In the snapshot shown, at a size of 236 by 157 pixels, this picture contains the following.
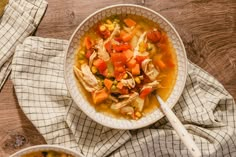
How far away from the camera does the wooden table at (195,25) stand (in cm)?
224

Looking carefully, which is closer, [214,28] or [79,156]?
[79,156]

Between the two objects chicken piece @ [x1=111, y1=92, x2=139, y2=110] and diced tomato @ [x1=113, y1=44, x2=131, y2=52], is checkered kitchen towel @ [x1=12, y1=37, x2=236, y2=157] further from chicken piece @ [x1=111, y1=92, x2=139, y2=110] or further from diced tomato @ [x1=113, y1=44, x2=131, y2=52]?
diced tomato @ [x1=113, y1=44, x2=131, y2=52]

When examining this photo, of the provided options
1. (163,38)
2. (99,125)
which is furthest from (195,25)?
(99,125)

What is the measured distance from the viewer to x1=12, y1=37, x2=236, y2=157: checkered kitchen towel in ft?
7.11

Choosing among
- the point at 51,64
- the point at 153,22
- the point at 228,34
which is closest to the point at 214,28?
the point at 228,34

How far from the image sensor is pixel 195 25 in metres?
2.26

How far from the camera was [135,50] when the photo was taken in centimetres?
210

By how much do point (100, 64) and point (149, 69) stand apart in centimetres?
23

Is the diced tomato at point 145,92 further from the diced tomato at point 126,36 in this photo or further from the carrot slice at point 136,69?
the diced tomato at point 126,36

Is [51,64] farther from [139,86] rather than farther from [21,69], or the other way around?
[139,86]

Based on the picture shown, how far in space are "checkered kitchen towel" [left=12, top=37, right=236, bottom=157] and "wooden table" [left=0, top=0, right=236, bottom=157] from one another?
61mm

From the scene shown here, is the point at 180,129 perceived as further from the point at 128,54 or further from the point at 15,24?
the point at 15,24

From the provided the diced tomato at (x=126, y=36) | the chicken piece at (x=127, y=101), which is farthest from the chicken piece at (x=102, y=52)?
the chicken piece at (x=127, y=101)

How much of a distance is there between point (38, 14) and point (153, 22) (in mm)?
576
